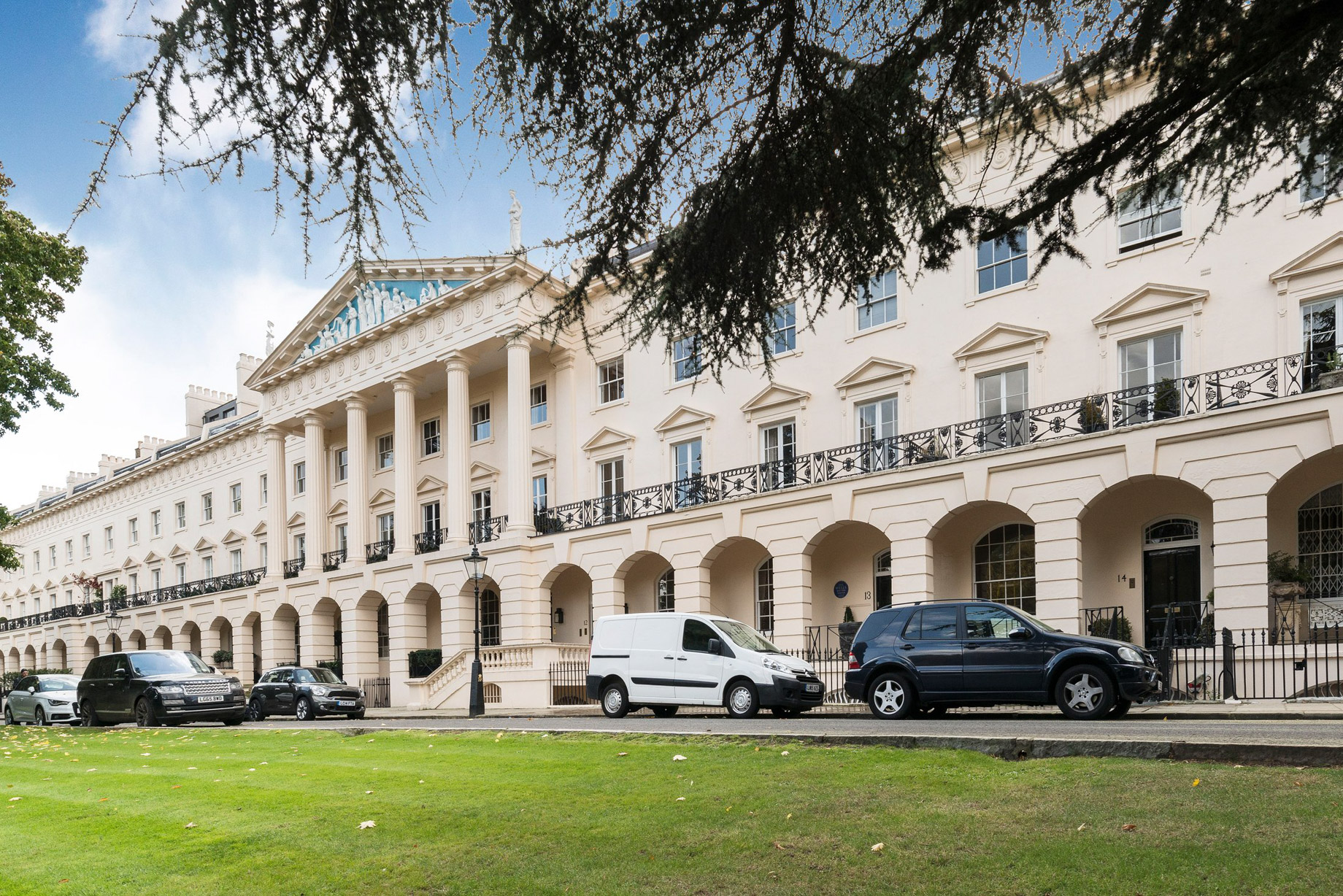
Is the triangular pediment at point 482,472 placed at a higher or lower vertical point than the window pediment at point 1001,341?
lower

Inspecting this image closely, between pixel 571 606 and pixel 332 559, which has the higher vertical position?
pixel 332 559

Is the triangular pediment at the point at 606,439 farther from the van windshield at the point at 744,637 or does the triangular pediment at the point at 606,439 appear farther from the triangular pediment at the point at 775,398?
the van windshield at the point at 744,637

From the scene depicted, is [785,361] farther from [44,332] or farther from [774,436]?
[44,332]

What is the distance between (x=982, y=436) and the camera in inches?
928

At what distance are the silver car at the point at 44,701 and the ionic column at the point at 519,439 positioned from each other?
1317 centimetres

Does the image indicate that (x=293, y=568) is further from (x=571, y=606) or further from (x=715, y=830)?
(x=715, y=830)

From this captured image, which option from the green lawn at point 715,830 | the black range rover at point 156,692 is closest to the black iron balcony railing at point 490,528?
the black range rover at point 156,692

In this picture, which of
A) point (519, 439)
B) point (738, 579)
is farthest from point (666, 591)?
point (519, 439)

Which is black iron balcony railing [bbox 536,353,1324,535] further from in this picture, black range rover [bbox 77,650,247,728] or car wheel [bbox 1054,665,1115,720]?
black range rover [bbox 77,650,247,728]

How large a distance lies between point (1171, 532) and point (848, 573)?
8121 mm

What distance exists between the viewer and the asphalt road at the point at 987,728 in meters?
9.05

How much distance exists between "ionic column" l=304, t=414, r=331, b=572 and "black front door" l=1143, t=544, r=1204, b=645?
3217 centimetres

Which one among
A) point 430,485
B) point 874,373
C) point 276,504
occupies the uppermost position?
point 874,373

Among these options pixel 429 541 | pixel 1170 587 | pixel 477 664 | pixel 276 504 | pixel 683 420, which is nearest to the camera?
pixel 1170 587
